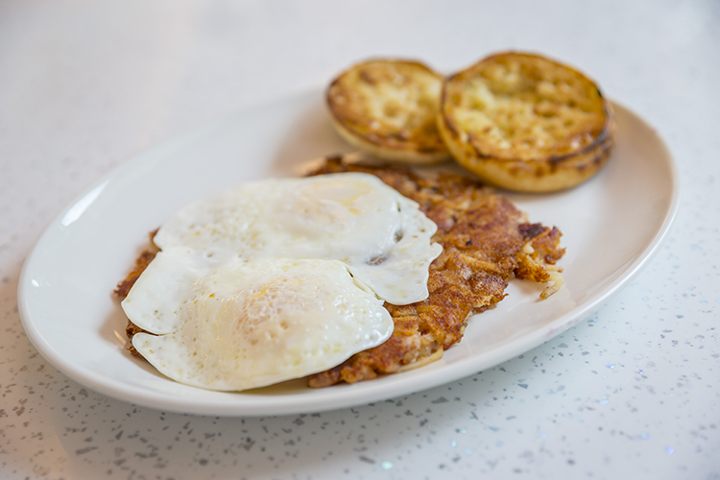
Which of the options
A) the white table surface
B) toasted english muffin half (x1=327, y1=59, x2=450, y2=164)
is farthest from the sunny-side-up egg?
toasted english muffin half (x1=327, y1=59, x2=450, y2=164)

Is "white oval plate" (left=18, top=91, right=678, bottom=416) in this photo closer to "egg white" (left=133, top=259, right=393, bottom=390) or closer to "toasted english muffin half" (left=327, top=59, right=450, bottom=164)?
"egg white" (left=133, top=259, right=393, bottom=390)

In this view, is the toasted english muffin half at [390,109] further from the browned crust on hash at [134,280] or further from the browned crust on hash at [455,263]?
the browned crust on hash at [134,280]

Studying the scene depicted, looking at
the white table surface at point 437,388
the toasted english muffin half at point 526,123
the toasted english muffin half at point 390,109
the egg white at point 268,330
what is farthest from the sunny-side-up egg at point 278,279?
the toasted english muffin half at point 526,123

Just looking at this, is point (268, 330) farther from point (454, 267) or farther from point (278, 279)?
point (454, 267)

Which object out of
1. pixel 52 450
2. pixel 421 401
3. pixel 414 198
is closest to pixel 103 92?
pixel 414 198

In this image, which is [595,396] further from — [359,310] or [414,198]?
[414,198]
